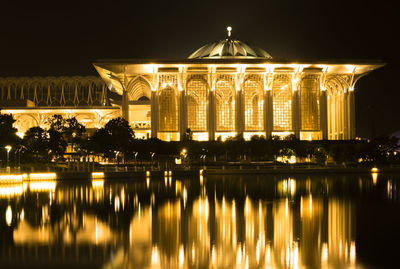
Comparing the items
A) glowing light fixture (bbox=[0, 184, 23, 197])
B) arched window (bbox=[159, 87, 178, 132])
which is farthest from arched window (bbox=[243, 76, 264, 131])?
glowing light fixture (bbox=[0, 184, 23, 197])

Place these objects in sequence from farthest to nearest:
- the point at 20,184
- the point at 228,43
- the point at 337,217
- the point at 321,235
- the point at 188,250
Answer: the point at 228,43, the point at 20,184, the point at 337,217, the point at 321,235, the point at 188,250

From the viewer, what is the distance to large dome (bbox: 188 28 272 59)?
252 ft

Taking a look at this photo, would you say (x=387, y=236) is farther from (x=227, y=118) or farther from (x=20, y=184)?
(x=227, y=118)

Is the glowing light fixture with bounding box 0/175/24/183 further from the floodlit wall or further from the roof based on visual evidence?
the roof

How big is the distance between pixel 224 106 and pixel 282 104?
8.10 meters

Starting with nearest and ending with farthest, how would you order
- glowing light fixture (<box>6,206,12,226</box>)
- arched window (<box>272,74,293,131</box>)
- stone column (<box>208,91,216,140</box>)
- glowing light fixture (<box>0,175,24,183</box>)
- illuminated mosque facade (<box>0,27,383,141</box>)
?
1. glowing light fixture (<box>6,206,12,226</box>)
2. glowing light fixture (<box>0,175,24,183</box>)
3. illuminated mosque facade (<box>0,27,383,141</box>)
4. stone column (<box>208,91,216,140</box>)
5. arched window (<box>272,74,293,131</box>)

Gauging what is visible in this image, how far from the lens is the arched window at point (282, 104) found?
7206 centimetres

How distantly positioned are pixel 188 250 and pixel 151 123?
57.3 metres

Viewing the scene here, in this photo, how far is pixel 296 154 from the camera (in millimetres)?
58594

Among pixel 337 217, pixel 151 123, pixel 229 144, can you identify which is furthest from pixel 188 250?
pixel 151 123

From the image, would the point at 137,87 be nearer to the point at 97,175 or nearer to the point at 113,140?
the point at 113,140

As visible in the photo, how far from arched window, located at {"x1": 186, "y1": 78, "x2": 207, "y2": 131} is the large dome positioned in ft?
22.7

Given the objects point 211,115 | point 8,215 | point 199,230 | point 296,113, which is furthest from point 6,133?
point 296,113

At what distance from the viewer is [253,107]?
239ft
